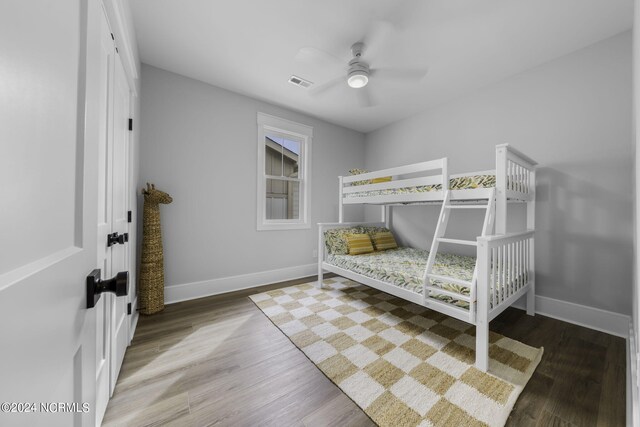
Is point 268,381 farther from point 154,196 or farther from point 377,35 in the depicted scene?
point 377,35

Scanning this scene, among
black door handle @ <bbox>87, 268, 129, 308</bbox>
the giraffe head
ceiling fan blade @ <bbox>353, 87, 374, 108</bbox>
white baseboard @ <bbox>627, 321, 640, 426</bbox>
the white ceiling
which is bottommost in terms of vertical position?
white baseboard @ <bbox>627, 321, 640, 426</bbox>

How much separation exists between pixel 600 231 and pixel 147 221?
13.7 ft

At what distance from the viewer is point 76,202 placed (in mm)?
502

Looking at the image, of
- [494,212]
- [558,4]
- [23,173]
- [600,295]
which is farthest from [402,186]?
[23,173]

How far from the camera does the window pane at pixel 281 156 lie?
3.53m

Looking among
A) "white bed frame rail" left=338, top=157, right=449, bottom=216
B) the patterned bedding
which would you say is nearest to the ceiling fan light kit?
"white bed frame rail" left=338, top=157, right=449, bottom=216

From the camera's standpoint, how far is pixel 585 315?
2.22 meters

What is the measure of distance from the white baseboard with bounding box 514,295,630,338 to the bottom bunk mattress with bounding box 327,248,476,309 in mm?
738

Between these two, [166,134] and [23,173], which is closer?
[23,173]

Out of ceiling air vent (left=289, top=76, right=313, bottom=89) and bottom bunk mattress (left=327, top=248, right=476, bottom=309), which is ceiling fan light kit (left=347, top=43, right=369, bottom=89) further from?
bottom bunk mattress (left=327, top=248, right=476, bottom=309)

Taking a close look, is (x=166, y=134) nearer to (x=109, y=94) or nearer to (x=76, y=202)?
(x=109, y=94)

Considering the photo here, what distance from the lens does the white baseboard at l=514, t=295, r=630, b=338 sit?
206 cm

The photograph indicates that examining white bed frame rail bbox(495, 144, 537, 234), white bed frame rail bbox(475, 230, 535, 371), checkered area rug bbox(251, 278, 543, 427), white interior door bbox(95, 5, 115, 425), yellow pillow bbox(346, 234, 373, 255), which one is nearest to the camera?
white interior door bbox(95, 5, 115, 425)

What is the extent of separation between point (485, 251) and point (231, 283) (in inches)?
107
